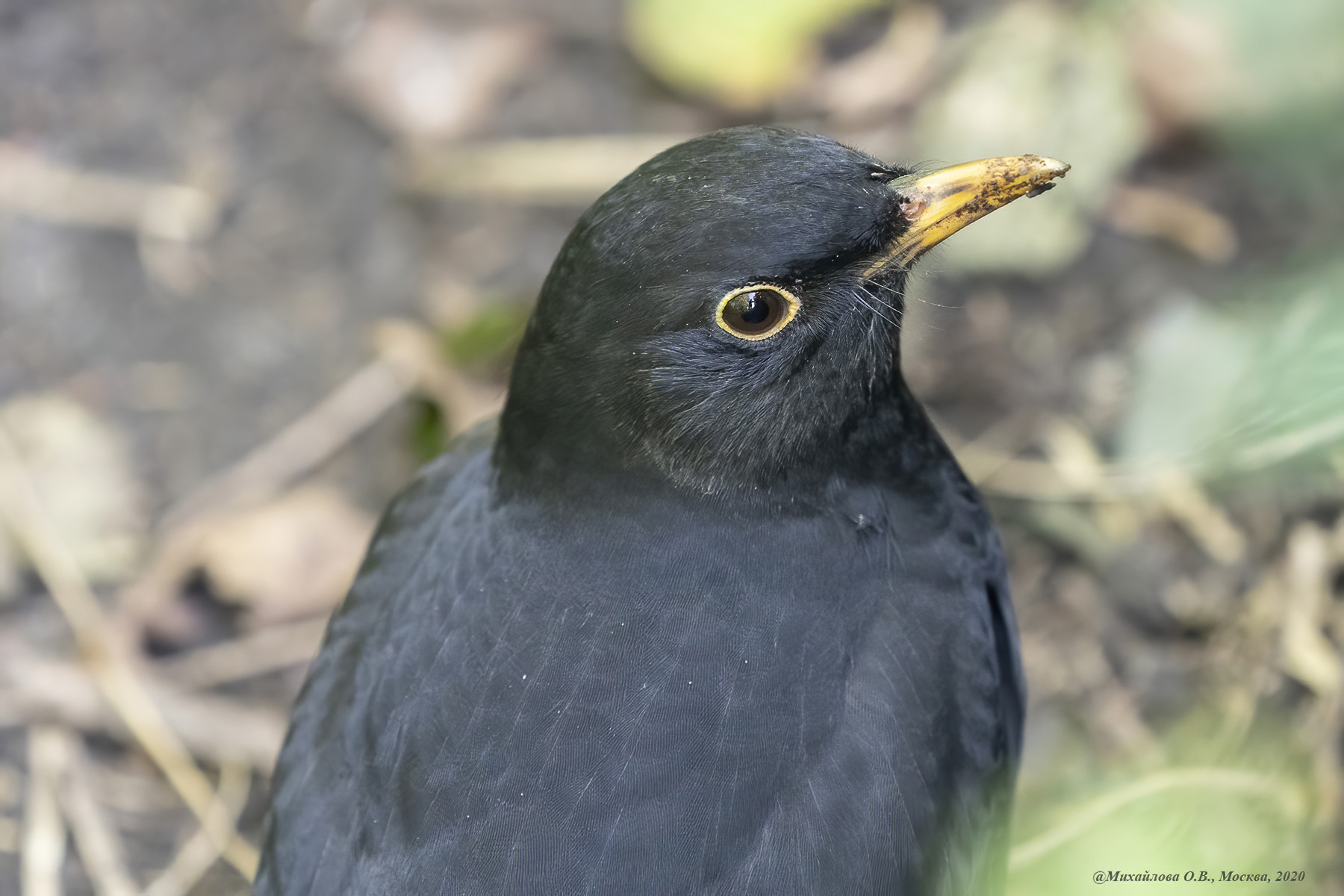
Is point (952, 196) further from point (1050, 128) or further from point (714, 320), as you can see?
point (1050, 128)

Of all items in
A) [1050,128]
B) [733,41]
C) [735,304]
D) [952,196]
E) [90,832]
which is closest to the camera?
[735,304]

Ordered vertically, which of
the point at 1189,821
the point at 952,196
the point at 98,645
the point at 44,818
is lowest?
the point at 44,818

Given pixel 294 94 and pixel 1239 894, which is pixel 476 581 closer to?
pixel 1239 894

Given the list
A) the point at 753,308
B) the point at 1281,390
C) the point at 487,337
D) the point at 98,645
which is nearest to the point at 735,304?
the point at 753,308

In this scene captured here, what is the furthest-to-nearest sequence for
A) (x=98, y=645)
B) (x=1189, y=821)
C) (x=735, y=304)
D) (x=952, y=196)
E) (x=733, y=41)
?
(x=733, y=41), (x=98, y=645), (x=952, y=196), (x=735, y=304), (x=1189, y=821)

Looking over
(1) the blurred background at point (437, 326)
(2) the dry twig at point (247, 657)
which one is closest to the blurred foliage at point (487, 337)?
(1) the blurred background at point (437, 326)

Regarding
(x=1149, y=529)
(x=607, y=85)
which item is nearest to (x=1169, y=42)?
(x=1149, y=529)

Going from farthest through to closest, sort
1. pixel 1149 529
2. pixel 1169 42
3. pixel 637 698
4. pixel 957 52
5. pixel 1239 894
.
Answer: pixel 957 52 → pixel 1169 42 → pixel 1149 529 → pixel 637 698 → pixel 1239 894

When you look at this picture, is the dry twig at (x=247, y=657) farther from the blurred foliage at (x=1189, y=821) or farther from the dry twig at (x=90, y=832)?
the blurred foliage at (x=1189, y=821)
